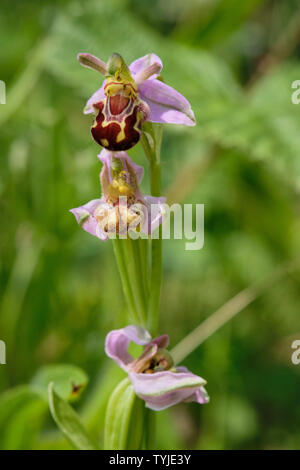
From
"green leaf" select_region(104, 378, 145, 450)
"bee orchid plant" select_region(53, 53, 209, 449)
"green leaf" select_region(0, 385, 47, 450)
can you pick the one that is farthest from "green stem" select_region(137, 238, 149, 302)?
"green leaf" select_region(0, 385, 47, 450)

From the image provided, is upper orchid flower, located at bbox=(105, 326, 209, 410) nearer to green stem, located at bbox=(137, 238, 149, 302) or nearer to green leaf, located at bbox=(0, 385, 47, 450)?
green stem, located at bbox=(137, 238, 149, 302)

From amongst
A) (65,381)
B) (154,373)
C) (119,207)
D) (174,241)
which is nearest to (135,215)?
(119,207)

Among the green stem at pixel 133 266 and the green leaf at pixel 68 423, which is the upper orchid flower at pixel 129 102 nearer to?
the green stem at pixel 133 266

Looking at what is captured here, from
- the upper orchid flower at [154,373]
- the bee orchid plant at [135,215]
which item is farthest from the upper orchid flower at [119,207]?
the upper orchid flower at [154,373]
